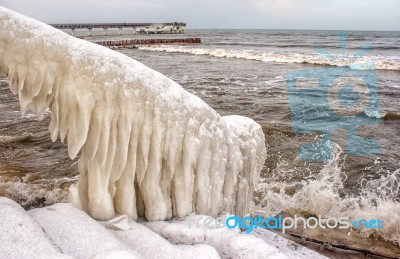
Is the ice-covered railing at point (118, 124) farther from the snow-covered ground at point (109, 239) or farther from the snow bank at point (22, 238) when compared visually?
the snow bank at point (22, 238)

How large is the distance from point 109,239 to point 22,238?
2.19 feet

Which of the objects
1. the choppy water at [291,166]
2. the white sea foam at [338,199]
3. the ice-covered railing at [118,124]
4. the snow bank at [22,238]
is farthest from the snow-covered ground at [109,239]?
the white sea foam at [338,199]

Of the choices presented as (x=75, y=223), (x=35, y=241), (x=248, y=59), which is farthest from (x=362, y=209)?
(x=248, y=59)

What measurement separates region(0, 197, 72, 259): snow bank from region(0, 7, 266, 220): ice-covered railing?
71cm

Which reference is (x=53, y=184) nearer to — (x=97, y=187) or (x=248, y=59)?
(x=97, y=187)

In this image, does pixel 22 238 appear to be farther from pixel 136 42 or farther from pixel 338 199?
pixel 136 42

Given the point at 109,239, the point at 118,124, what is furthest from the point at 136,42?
the point at 109,239

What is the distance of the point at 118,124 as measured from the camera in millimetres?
3418

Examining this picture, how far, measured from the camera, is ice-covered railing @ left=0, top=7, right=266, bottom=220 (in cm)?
318

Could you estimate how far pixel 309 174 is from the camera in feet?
28.7

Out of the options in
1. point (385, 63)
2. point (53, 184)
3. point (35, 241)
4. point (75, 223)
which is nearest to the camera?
point (35, 241)

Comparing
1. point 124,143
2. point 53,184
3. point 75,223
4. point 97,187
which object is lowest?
point 53,184

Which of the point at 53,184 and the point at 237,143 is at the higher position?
the point at 237,143

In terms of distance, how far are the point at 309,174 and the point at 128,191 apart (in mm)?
6236
